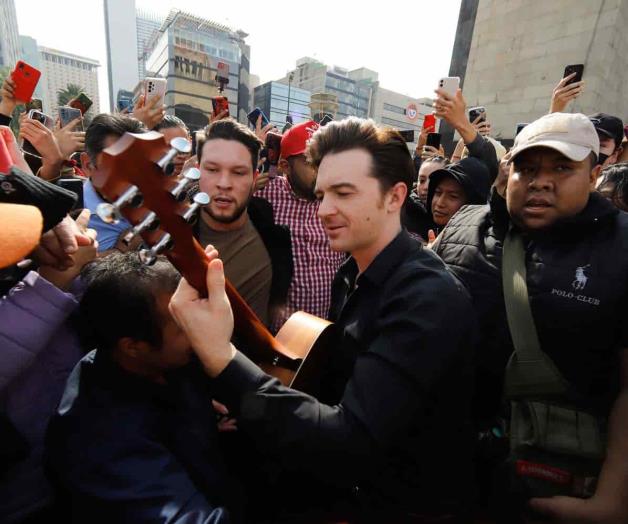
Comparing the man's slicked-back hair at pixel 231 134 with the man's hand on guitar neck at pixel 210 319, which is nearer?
the man's hand on guitar neck at pixel 210 319

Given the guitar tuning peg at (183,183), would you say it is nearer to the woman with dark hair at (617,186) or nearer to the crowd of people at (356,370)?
the crowd of people at (356,370)

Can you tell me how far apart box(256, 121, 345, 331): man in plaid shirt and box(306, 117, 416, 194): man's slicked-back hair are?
719mm

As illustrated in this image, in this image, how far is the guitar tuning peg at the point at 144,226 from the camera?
3.15ft

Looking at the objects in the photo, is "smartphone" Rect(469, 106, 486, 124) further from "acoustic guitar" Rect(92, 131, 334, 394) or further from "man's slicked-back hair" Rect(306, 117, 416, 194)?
"acoustic guitar" Rect(92, 131, 334, 394)

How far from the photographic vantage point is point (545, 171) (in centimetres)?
176

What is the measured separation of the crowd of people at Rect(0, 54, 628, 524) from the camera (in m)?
1.12

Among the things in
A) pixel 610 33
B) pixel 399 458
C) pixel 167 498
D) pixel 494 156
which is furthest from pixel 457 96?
pixel 610 33

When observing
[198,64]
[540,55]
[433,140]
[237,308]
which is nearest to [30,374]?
[237,308]

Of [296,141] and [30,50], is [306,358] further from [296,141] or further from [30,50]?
[30,50]

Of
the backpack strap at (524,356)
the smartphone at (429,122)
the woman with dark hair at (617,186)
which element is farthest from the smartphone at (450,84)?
the smartphone at (429,122)

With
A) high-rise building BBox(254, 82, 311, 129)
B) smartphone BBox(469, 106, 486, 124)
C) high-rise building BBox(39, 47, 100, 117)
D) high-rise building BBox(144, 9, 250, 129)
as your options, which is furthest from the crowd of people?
high-rise building BBox(39, 47, 100, 117)

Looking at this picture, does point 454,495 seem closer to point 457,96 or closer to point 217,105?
point 457,96

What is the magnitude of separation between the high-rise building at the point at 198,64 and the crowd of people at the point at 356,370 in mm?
55954

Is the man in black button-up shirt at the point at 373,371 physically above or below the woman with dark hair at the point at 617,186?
below
